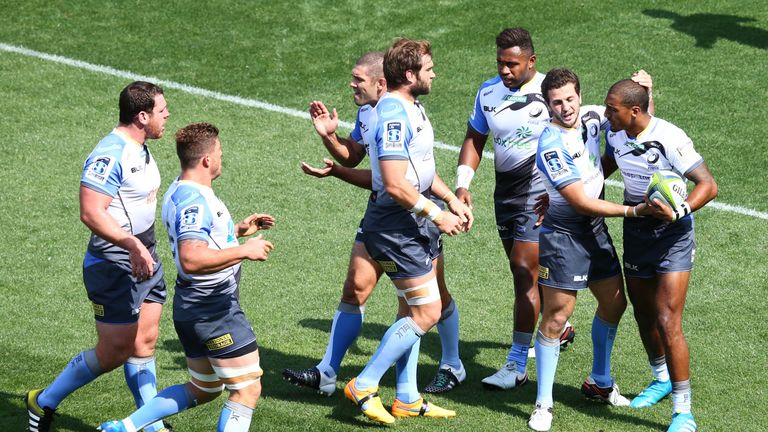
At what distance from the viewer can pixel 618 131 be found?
750 centimetres

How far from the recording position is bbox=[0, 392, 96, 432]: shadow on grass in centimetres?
755

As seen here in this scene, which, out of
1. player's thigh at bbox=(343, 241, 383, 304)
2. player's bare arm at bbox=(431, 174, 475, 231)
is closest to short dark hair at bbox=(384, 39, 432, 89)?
player's bare arm at bbox=(431, 174, 475, 231)

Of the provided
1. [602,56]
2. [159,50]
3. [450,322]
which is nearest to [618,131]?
[450,322]

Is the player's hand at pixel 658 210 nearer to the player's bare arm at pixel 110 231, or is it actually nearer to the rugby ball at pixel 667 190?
the rugby ball at pixel 667 190

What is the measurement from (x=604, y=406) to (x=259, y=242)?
3.10 metres

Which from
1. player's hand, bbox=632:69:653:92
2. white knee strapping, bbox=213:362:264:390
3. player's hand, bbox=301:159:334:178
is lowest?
white knee strapping, bbox=213:362:264:390

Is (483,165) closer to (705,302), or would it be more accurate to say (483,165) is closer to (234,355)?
(705,302)

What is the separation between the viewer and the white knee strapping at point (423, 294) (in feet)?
24.2

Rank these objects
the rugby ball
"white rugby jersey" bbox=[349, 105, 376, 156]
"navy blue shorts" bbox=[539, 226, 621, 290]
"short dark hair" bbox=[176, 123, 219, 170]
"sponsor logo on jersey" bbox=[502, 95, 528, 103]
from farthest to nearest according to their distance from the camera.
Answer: "sponsor logo on jersey" bbox=[502, 95, 528, 103] < "white rugby jersey" bbox=[349, 105, 376, 156] < "navy blue shorts" bbox=[539, 226, 621, 290] < the rugby ball < "short dark hair" bbox=[176, 123, 219, 170]

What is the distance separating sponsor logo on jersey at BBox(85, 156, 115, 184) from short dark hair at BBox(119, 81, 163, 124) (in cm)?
37

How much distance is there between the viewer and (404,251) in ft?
24.0

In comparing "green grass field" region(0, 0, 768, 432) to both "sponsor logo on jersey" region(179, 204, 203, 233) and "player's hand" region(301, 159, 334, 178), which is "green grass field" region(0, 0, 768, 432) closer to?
"player's hand" region(301, 159, 334, 178)

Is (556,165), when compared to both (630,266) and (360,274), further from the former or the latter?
(360,274)

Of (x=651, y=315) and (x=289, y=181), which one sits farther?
(x=289, y=181)
